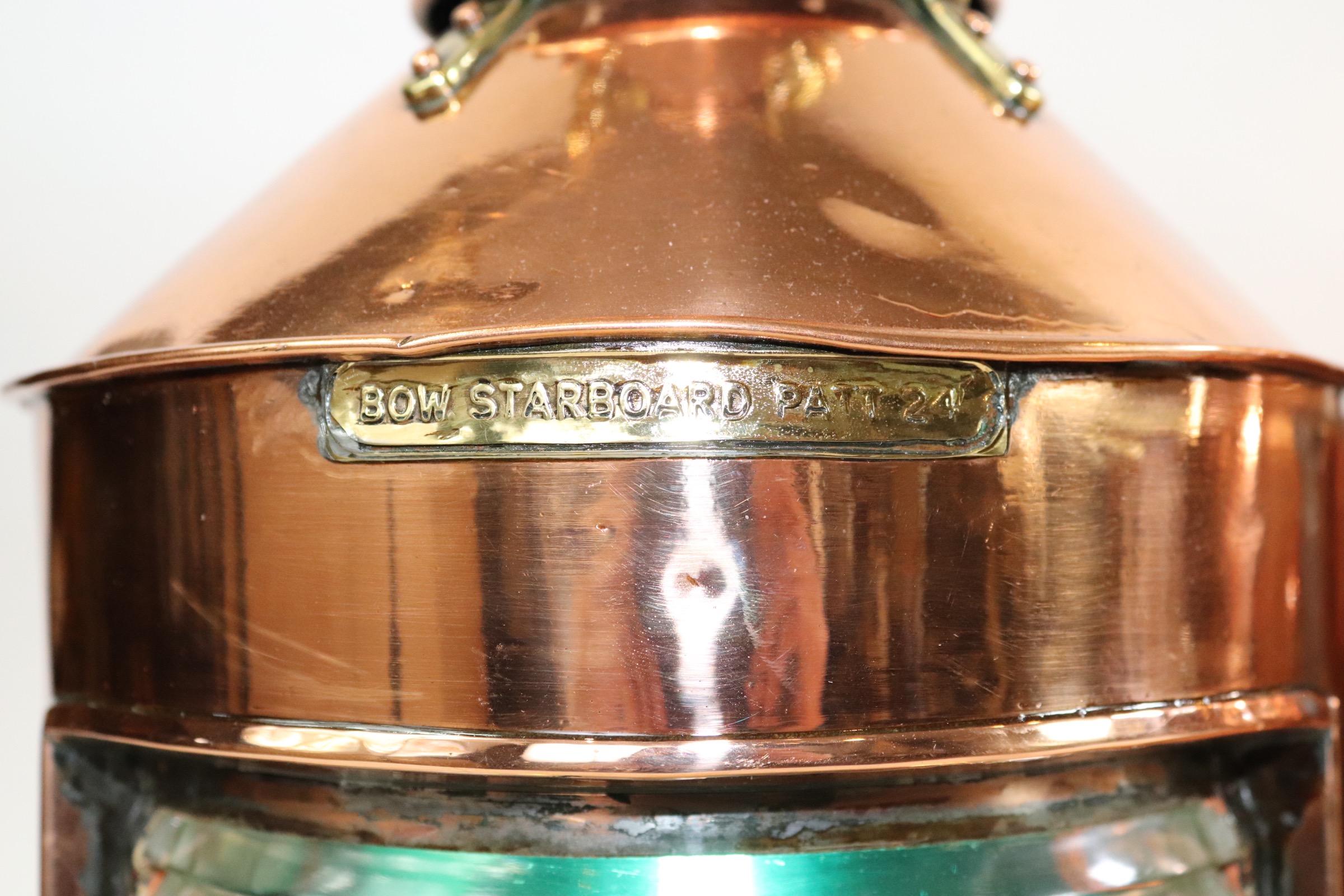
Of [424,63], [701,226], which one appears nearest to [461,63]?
[424,63]

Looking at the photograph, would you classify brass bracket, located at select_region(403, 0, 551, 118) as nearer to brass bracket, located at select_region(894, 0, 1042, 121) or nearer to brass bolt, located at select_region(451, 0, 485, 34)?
brass bolt, located at select_region(451, 0, 485, 34)

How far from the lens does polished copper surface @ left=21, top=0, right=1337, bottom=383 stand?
1.59 ft

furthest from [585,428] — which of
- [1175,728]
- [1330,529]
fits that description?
[1330,529]

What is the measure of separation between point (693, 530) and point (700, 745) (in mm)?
78

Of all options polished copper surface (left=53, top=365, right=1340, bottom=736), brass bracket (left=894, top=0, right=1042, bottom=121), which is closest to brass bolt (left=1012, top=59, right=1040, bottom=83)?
brass bracket (left=894, top=0, right=1042, bottom=121)

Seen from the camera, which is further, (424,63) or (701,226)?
(424,63)

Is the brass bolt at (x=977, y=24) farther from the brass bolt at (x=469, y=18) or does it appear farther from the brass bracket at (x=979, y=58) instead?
the brass bolt at (x=469, y=18)

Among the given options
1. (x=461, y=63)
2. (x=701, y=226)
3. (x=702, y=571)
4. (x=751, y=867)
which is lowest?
(x=751, y=867)

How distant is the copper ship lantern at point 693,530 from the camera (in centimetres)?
47

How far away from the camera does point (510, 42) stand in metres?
0.65

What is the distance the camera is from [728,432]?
461 mm

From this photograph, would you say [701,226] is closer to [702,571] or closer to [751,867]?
[702,571]

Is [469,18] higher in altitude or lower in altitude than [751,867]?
higher

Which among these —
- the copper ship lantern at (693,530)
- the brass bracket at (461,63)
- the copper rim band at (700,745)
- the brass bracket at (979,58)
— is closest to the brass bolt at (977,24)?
the brass bracket at (979,58)
